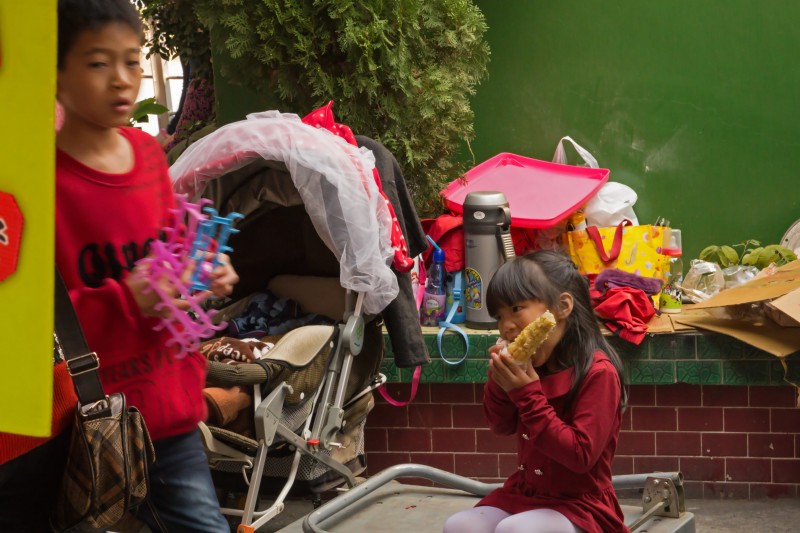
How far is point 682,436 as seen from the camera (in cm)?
509

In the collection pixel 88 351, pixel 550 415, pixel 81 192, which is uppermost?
pixel 81 192

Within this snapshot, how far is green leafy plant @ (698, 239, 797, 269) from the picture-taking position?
555 cm

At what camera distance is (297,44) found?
5.14 metres

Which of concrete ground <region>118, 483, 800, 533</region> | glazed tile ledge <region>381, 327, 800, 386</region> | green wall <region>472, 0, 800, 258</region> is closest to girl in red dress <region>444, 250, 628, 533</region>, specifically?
concrete ground <region>118, 483, 800, 533</region>

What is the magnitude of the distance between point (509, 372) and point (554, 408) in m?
0.24

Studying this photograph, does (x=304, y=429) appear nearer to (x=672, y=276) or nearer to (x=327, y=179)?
(x=327, y=179)

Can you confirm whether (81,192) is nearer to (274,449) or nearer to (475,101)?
(274,449)

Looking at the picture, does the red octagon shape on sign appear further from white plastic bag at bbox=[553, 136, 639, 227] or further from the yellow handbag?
white plastic bag at bbox=[553, 136, 639, 227]

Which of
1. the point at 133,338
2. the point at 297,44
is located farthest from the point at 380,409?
the point at 133,338

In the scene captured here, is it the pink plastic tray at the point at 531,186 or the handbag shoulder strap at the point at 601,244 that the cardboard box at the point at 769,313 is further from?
the pink plastic tray at the point at 531,186

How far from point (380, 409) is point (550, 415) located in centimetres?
261

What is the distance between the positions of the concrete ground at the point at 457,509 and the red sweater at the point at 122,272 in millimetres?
1720

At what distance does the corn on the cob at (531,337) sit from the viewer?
269 cm

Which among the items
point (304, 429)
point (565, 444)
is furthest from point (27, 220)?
point (304, 429)
